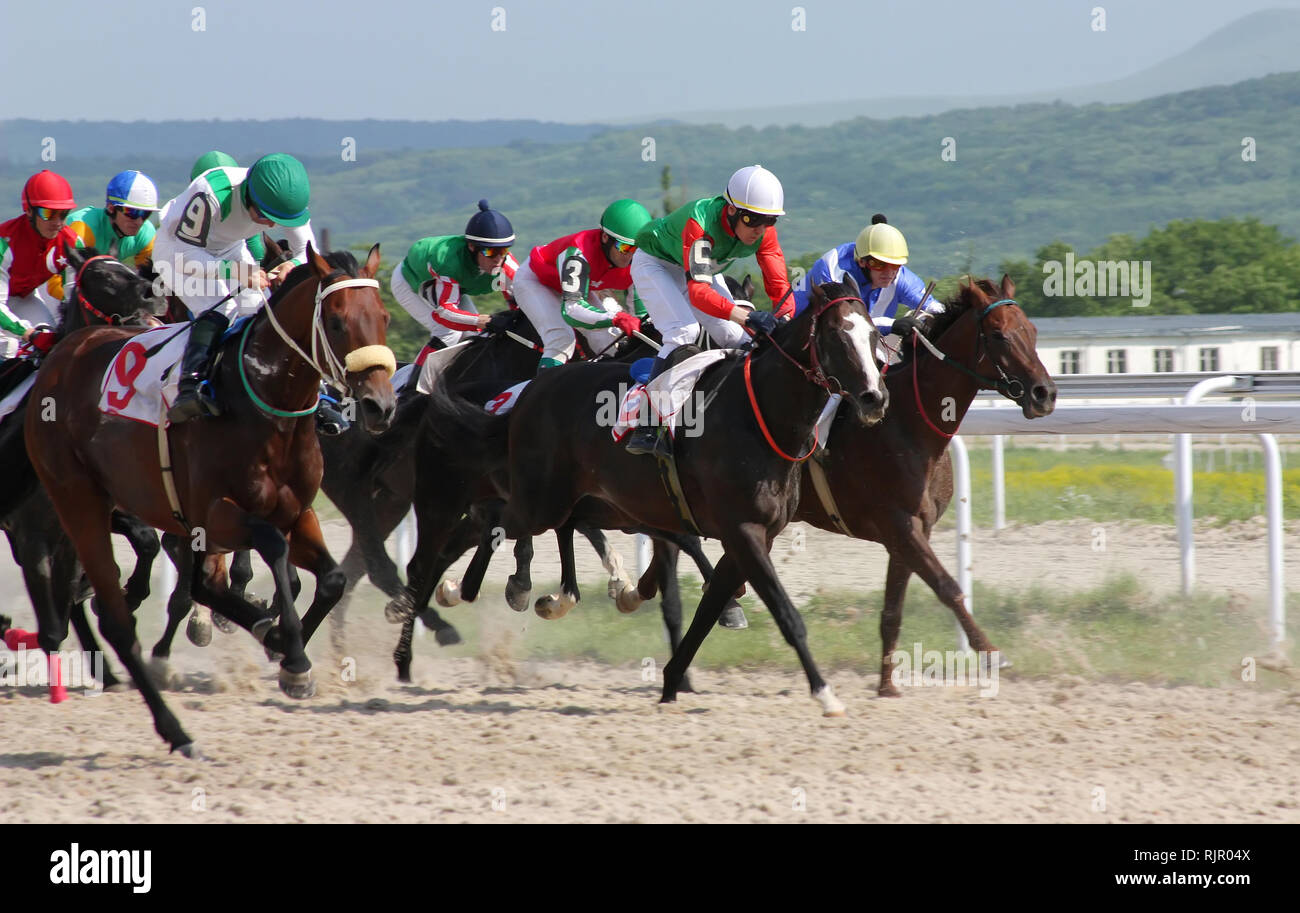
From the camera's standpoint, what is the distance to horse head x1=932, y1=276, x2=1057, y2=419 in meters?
5.57

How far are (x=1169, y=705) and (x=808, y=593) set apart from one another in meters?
2.60

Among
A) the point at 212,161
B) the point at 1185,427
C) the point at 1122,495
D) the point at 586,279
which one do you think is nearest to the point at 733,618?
the point at 586,279

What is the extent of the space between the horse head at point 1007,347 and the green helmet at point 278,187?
2.66 m

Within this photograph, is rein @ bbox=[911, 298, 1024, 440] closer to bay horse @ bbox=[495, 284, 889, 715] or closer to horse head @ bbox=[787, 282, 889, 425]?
bay horse @ bbox=[495, 284, 889, 715]

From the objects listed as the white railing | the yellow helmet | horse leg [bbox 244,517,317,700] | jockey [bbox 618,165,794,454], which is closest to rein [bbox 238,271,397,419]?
horse leg [bbox 244,517,317,700]

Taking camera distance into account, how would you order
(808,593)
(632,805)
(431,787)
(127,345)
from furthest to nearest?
1. (808,593)
2. (127,345)
3. (431,787)
4. (632,805)

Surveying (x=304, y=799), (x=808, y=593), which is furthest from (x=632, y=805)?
(x=808, y=593)

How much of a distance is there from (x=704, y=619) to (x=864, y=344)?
1.31 m

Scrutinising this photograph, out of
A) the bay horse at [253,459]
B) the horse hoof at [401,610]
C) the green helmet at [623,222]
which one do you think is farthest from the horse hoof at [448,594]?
the green helmet at [623,222]

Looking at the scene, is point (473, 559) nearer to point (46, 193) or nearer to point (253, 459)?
point (253, 459)

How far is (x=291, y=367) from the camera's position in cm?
491

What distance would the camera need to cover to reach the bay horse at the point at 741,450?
5.14 meters

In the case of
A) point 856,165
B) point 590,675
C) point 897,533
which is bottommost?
point 590,675

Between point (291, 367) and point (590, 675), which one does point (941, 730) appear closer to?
point (590, 675)
